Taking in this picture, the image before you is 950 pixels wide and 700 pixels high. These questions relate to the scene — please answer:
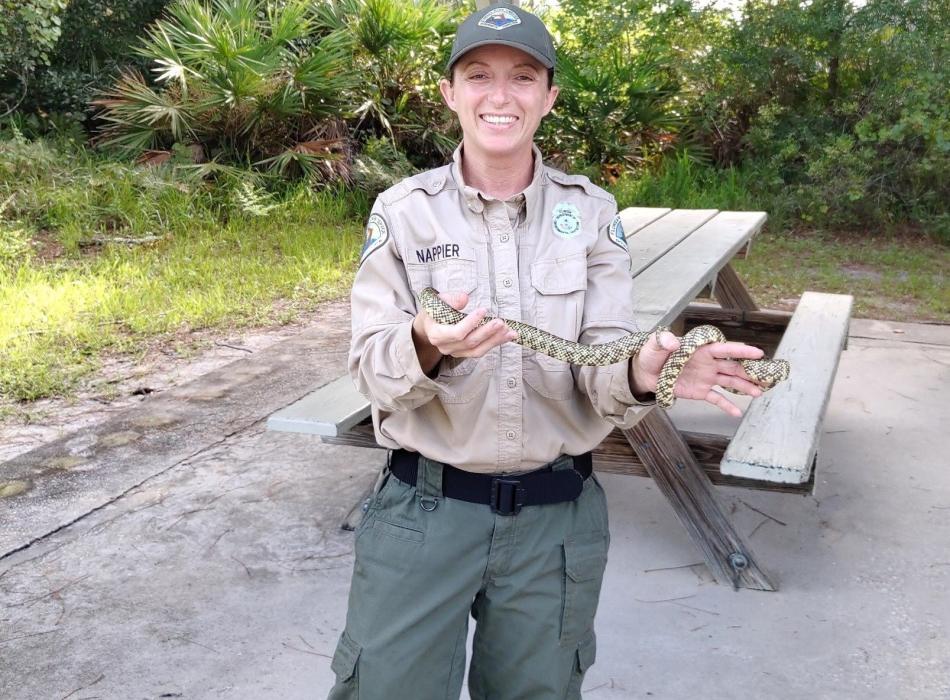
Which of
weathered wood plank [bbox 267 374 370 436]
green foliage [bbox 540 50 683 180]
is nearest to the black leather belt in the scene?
weathered wood plank [bbox 267 374 370 436]

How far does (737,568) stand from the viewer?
11.9 ft

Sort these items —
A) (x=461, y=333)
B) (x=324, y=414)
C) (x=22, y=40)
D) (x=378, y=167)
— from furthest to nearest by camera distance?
(x=22, y=40) < (x=378, y=167) < (x=324, y=414) < (x=461, y=333)

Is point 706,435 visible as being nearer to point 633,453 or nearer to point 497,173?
point 633,453

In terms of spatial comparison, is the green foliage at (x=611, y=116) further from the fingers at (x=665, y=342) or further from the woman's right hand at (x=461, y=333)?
the woman's right hand at (x=461, y=333)

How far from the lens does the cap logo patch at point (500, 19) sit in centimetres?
218

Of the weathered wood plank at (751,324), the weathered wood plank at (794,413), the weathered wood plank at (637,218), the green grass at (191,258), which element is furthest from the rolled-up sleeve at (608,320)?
the green grass at (191,258)

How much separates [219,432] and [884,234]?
8936mm

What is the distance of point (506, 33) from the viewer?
217cm

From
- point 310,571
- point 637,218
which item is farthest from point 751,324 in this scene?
point 310,571

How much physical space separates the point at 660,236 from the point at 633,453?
208 cm

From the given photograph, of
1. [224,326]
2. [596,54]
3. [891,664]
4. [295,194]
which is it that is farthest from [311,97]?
[891,664]

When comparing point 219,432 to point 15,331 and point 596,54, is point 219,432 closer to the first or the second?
point 15,331

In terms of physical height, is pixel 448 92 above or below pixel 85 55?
below

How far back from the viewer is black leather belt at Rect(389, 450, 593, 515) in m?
2.15
